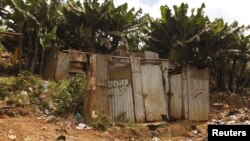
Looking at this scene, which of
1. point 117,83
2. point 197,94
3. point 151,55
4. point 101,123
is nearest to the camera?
point 101,123

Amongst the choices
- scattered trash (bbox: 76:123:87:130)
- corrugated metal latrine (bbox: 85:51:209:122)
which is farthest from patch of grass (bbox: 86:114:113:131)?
corrugated metal latrine (bbox: 85:51:209:122)

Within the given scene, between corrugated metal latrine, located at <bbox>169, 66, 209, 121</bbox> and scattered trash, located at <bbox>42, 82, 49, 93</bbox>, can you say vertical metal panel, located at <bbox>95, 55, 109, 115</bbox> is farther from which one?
corrugated metal latrine, located at <bbox>169, 66, 209, 121</bbox>

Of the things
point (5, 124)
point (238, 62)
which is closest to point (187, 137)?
point (5, 124)

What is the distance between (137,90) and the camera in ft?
38.4

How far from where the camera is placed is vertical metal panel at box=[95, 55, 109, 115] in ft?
36.1

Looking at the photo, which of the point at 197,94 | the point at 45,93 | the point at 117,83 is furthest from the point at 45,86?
the point at 197,94

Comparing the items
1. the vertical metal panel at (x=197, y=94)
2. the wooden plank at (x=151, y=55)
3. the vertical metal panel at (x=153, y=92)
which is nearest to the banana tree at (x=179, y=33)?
the wooden plank at (x=151, y=55)

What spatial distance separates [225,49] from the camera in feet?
51.8

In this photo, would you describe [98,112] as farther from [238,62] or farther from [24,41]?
[238,62]

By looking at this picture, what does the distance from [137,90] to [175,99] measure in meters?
1.67

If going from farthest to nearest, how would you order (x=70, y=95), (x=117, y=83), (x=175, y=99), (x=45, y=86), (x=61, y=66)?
1. (x=61, y=66)
2. (x=175, y=99)
3. (x=45, y=86)
4. (x=117, y=83)
5. (x=70, y=95)

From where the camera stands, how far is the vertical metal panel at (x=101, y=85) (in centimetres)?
1102

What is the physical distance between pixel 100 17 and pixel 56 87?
13.0ft

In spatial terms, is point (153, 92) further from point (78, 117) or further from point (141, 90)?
point (78, 117)
